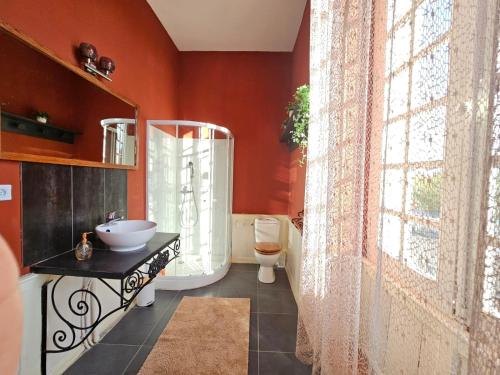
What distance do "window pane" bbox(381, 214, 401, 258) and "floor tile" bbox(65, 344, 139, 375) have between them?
70.4 inches

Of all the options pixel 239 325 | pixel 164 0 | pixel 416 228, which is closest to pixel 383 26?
pixel 416 228

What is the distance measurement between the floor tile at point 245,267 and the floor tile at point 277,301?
606 millimetres

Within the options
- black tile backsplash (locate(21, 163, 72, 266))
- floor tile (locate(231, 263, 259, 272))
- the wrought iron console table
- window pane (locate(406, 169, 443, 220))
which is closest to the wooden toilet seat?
floor tile (locate(231, 263, 259, 272))

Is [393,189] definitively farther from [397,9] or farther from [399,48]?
[397,9]

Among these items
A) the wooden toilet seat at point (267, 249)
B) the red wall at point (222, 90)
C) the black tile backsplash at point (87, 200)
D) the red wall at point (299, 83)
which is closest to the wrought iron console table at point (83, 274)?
the black tile backsplash at point (87, 200)

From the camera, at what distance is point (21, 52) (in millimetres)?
1202

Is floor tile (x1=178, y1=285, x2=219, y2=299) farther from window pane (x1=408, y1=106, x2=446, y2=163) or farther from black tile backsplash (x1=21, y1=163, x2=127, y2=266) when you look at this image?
window pane (x1=408, y1=106, x2=446, y2=163)

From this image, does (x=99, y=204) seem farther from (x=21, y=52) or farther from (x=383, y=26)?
(x=383, y=26)

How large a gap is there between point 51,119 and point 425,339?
2032mm

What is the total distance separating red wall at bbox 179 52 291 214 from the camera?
11.3 ft

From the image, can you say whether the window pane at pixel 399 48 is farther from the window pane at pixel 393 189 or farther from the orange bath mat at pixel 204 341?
the orange bath mat at pixel 204 341

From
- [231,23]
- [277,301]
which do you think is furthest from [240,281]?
[231,23]

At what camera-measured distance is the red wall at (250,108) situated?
11.3 ft

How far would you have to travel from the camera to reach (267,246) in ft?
9.24
